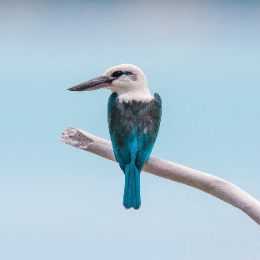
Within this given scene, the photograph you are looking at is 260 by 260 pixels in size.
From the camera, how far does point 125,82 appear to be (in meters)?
1.88

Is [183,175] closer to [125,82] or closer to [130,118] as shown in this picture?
[130,118]

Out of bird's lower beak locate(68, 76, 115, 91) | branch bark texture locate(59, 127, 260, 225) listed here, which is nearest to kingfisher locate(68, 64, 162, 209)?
bird's lower beak locate(68, 76, 115, 91)

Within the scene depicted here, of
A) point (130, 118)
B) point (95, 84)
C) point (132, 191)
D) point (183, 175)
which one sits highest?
point (95, 84)

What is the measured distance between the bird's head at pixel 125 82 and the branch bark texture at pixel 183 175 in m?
0.27

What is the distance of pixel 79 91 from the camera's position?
6.36ft

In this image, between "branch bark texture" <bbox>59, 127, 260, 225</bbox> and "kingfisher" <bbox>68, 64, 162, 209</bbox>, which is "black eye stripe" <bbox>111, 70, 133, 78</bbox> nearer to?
"kingfisher" <bbox>68, 64, 162, 209</bbox>

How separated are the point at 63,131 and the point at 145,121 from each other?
476 mm

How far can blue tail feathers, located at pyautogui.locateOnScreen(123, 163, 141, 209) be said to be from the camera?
176 cm

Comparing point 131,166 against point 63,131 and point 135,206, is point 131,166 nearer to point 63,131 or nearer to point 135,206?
point 135,206

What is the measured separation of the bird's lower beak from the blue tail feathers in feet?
1.36

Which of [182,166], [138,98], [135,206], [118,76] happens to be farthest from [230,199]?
[118,76]

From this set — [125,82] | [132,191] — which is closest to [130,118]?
[125,82]

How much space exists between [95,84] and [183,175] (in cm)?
58

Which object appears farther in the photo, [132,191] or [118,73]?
[118,73]
